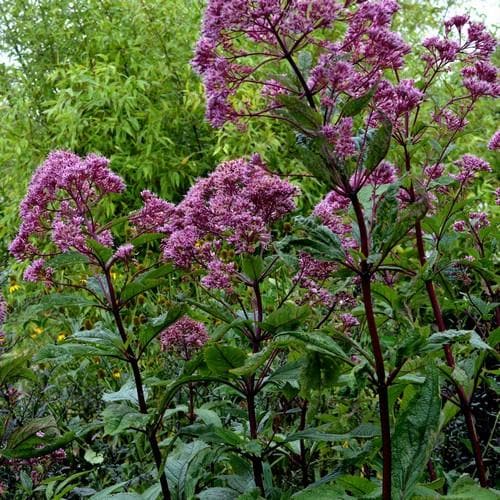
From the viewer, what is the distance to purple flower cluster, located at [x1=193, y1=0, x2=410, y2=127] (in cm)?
141

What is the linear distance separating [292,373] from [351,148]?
0.50 meters

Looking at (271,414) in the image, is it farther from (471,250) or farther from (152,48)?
(152,48)

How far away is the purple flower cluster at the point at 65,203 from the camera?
1647mm

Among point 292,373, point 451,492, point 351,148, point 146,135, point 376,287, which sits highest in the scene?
point 146,135

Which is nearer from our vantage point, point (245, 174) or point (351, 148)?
point (351, 148)

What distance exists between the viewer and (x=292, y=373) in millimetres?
1554

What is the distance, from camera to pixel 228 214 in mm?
1623

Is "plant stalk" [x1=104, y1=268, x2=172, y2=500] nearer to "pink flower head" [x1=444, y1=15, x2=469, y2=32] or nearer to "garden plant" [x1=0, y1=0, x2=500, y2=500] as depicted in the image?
"garden plant" [x1=0, y1=0, x2=500, y2=500]

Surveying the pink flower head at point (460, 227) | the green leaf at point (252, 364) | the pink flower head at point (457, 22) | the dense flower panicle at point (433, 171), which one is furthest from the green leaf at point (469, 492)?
the pink flower head at point (457, 22)

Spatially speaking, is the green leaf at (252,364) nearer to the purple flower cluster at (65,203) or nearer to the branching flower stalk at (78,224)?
the branching flower stalk at (78,224)

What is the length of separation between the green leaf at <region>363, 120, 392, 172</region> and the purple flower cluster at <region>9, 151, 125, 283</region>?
68 centimetres

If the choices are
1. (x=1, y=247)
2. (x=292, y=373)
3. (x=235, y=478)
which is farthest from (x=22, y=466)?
(x=1, y=247)

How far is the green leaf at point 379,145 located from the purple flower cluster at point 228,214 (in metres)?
0.38

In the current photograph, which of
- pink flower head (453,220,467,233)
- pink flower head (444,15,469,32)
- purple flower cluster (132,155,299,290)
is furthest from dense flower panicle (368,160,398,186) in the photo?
pink flower head (453,220,467,233)
